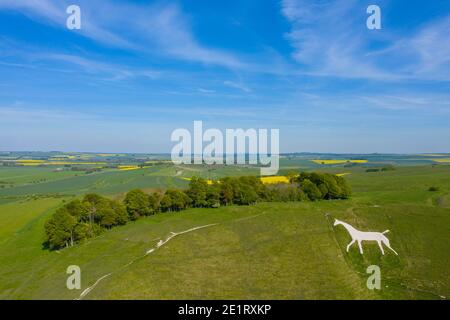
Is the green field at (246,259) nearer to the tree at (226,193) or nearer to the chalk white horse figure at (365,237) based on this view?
the chalk white horse figure at (365,237)

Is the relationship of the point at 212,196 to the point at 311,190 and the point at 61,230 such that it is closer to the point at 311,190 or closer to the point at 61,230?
the point at 311,190

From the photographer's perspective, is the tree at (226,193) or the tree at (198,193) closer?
the tree at (198,193)

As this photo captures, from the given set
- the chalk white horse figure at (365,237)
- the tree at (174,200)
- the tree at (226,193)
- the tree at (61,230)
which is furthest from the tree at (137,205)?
the chalk white horse figure at (365,237)

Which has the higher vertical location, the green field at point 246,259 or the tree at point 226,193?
the tree at point 226,193

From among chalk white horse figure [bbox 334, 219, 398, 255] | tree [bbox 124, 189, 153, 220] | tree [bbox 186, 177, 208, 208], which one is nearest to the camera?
chalk white horse figure [bbox 334, 219, 398, 255]

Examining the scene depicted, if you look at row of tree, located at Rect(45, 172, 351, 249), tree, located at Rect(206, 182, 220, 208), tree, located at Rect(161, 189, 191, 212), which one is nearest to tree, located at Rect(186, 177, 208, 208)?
row of tree, located at Rect(45, 172, 351, 249)

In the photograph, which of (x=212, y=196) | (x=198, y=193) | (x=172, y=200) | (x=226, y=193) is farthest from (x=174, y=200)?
(x=226, y=193)

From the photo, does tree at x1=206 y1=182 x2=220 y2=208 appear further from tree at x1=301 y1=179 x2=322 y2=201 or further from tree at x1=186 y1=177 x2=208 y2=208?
tree at x1=301 y1=179 x2=322 y2=201
